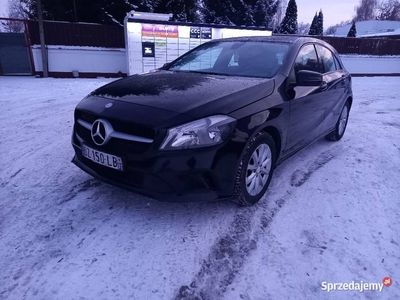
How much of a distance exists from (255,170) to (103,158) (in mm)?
1333

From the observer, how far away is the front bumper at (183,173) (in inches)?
84.4

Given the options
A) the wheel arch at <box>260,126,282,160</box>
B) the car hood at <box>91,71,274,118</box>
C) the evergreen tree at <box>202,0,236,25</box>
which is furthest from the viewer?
the evergreen tree at <box>202,0,236,25</box>

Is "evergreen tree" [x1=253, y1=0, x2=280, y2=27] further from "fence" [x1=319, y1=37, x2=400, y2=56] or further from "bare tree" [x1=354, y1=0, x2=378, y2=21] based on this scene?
"bare tree" [x1=354, y1=0, x2=378, y2=21]

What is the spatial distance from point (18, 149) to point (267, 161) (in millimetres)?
3230

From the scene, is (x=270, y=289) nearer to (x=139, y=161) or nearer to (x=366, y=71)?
(x=139, y=161)

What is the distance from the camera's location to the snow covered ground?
1.85 m

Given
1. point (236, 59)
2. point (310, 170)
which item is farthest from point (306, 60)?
point (310, 170)

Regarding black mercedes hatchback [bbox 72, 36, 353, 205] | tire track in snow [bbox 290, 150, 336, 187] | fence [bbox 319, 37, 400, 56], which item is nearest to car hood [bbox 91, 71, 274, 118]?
black mercedes hatchback [bbox 72, 36, 353, 205]

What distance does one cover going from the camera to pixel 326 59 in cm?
414

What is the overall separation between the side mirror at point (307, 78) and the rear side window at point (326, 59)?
1.03 meters

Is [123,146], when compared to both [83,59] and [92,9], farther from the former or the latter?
[92,9]

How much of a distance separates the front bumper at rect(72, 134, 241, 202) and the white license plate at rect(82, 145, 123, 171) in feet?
0.17

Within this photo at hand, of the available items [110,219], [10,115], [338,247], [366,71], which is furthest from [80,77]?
[366,71]

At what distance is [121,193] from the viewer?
2.84 m
